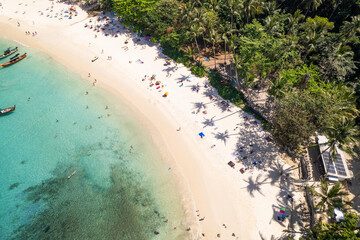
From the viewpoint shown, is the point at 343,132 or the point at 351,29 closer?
the point at 343,132

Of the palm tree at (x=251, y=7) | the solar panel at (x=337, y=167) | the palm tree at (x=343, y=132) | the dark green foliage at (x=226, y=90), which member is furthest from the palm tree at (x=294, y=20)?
the solar panel at (x=337, y=167)

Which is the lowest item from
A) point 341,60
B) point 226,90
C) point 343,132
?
point 226,90

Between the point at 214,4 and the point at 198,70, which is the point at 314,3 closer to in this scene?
the point at 214,4

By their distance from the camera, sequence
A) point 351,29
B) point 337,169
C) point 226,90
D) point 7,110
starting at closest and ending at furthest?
1. point 337,169
2. point 351,29
3. point 226,90
4. point 7,110

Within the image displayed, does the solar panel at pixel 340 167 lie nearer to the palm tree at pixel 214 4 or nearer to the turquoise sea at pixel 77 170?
the turquoise sea at pixel 77 170

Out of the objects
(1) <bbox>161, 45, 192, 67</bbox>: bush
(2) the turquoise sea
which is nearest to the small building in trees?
(2) the turquoise sea

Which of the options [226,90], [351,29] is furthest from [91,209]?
[351,29]

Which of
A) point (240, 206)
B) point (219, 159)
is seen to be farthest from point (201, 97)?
point (240, 206)
